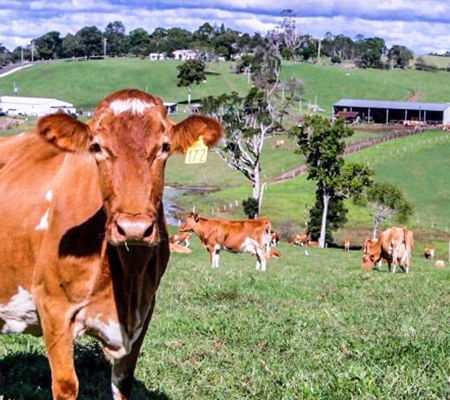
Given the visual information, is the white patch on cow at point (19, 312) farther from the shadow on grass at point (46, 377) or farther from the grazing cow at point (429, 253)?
the grazing cow at point (429, 253)

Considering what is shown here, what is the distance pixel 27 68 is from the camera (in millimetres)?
166375

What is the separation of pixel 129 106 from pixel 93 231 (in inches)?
41.1

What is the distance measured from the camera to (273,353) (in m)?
8.06

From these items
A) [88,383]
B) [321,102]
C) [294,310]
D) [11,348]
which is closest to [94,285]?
[88,383]

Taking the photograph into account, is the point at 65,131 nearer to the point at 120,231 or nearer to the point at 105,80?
the point at 120,231

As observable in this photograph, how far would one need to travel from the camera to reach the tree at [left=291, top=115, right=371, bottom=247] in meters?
53.4

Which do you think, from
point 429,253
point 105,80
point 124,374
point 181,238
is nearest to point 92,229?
point 124,374

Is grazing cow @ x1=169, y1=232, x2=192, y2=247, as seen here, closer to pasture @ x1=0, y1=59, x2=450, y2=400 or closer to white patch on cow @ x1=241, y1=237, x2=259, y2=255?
white patch on cow @ x1=241, y1=237, x2=259, y2=255

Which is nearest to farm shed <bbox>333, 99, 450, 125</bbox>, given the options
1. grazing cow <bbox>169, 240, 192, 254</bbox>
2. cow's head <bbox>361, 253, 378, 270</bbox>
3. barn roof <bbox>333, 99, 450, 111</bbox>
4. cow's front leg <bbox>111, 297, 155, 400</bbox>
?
barn roof <bbox>333, 99, 450, 111</bbox>

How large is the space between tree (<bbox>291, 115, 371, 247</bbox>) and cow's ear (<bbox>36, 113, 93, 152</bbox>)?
4724 centimetres

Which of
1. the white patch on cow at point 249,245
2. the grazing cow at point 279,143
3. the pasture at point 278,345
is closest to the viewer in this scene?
the pasture at point 278,345

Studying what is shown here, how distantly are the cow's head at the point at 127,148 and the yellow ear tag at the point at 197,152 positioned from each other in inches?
7.3

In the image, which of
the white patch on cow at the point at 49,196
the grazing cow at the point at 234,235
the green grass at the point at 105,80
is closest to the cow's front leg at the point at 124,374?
the white patch on cow at the point at 49,196

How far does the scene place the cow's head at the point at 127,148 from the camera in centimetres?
477
